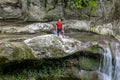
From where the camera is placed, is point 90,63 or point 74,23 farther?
point 74,23

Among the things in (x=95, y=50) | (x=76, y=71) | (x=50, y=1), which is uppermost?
(x=50, y=1)

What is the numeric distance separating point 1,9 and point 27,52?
7.42 meters

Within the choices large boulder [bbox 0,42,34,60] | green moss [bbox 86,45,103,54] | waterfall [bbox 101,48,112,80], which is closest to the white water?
waterfall [bbox 101,48,112,80]

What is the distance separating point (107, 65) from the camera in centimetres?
1380

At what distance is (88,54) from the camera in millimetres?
13633

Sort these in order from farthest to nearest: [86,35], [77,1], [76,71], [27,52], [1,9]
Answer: [1,9] < [77,1] < [86,35] < [76,71] < [27,52]

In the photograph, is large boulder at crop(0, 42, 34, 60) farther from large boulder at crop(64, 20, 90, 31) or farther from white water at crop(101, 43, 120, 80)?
large boulder at crop(64, 20, 90, 31)

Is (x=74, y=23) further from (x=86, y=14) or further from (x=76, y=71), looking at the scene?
(x=76, y=71)

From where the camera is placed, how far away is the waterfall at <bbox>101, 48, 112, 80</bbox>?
45.1 ft

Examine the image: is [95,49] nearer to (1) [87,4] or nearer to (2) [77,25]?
(2) [77,25]

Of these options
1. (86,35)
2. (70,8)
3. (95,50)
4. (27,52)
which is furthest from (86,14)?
(27,52)

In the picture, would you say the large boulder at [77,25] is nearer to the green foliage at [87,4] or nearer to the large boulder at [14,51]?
the green foliage at [87,4]

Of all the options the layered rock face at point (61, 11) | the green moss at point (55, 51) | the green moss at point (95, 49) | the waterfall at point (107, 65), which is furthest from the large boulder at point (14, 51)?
the layered rock face at point (61, 11)

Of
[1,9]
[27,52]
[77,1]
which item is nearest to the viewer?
[27,52]
